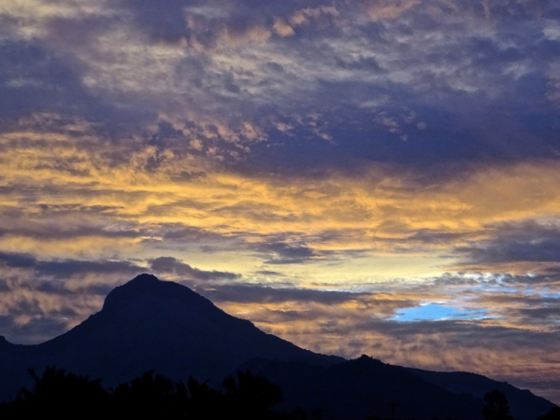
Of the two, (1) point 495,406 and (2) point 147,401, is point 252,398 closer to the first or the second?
(2) point 147,401

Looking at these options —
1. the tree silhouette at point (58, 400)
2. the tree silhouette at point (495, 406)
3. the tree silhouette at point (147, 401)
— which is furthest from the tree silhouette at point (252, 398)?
the tree silhouette at point (495, 406)

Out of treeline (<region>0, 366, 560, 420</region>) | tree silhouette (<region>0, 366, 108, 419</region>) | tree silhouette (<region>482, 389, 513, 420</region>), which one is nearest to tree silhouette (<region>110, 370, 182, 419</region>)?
treeline (<region>0, 366, 560, 420</region>)

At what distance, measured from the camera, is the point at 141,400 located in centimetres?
6034

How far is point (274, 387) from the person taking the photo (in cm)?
6150

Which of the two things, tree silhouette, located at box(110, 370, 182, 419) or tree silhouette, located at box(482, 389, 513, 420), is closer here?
tree silhouette, located at box(110, 370, 182, 419)

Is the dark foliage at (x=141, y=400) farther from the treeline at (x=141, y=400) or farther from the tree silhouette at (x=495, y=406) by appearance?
the tree silhouette at (x=495, y=406)

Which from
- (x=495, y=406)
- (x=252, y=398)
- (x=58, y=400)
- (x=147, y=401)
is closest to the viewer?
(x=58, y=400)

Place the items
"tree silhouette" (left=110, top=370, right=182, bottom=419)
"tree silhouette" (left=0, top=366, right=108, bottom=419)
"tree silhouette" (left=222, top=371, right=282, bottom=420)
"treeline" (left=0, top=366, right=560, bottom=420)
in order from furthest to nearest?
"tree silhouette" (left=110, top=370, right=182, bottom=419)
"tree silhouette" (left=222, top=371, right=282, bottom=420)
"treeline" (left=0, top=366, right=560, bottom=420)
"tree silhouette" (left=0, top=366, right=108, bottom=419)

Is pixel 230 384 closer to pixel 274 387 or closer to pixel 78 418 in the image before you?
pixel 274 387

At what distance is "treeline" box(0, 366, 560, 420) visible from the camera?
57.3m

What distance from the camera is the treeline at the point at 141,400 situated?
5734 centimetres

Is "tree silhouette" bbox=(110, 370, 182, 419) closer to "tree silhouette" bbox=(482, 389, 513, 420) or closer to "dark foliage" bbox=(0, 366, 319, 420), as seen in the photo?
"dark foliage" bbox=(0, 366, 319, 420)

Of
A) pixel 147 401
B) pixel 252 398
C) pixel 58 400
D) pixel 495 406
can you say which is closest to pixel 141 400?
pixel 147 401

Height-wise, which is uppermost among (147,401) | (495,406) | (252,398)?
(495,406)
